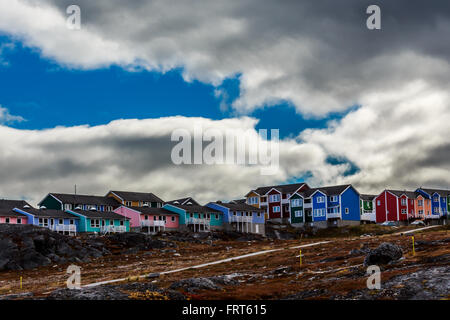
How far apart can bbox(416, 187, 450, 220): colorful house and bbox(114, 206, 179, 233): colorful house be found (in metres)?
64.6

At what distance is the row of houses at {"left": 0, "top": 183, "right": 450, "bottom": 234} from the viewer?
109 meters

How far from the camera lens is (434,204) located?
501 feet

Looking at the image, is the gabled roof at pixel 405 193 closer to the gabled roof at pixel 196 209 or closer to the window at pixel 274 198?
the window at pixel 274 198

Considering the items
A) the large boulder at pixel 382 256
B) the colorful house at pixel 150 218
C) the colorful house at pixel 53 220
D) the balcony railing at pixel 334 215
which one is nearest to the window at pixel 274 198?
the balcony railing at pixel 334 215

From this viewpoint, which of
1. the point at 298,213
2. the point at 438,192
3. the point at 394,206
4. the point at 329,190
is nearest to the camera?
the point at 329,190

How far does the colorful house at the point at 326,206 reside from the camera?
13150 centimetres

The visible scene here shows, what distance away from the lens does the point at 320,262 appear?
5859 cm

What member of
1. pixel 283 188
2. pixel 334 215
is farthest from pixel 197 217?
pixel 334 215

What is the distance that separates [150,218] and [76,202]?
642 inches

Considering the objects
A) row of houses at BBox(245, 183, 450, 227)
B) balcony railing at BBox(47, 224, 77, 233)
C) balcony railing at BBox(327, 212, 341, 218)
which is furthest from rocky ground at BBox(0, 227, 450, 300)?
row of houses at BBox(245, 183, 450, 227)

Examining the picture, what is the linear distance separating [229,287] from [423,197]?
11556cm

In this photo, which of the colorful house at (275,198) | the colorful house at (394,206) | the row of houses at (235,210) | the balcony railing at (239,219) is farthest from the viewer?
the colorful house at (275,198)

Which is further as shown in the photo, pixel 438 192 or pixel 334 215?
pixel 438 192

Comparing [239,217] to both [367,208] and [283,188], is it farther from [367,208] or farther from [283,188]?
[367,208]
